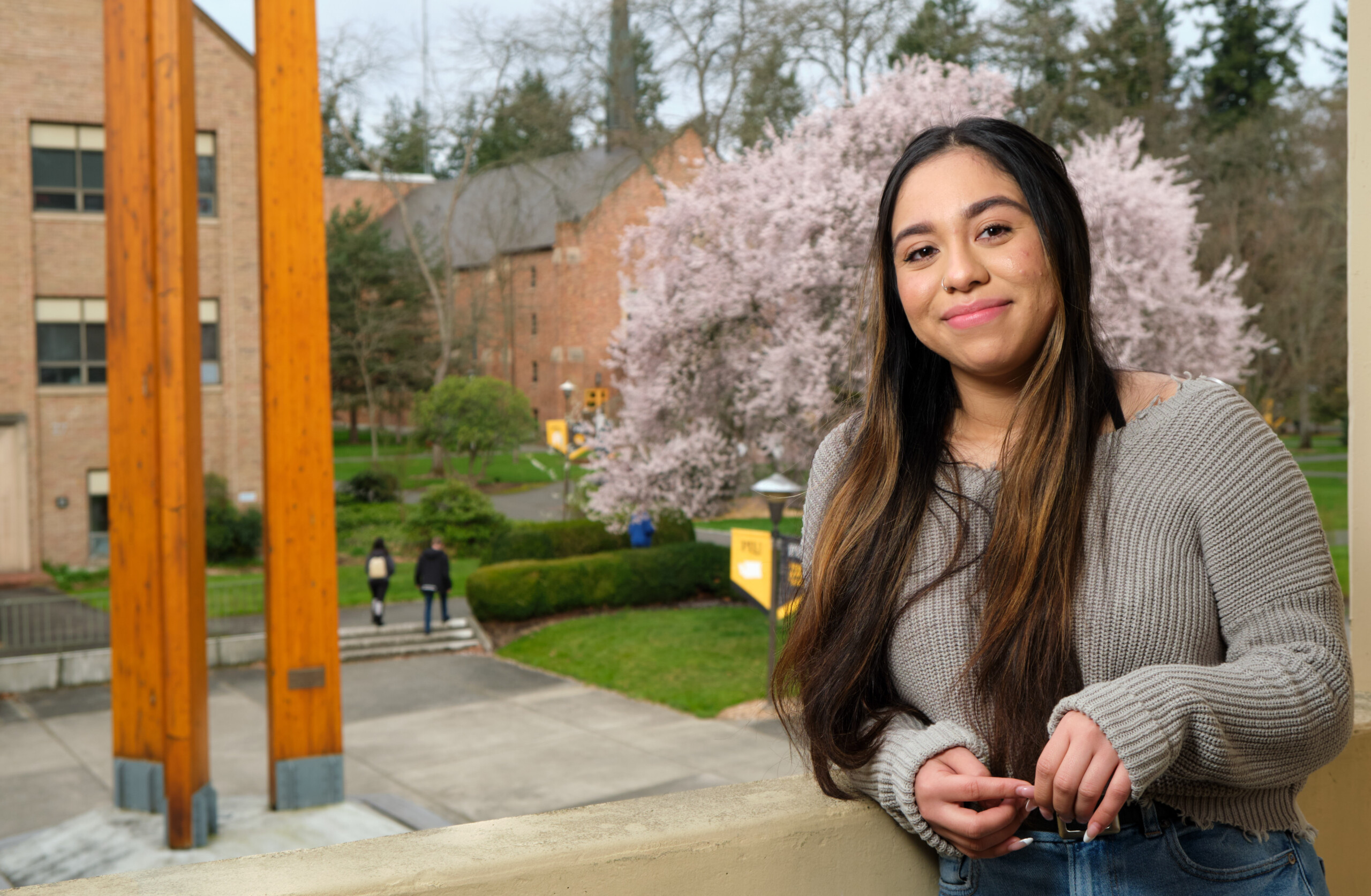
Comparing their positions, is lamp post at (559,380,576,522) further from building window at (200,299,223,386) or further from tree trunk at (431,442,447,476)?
building window at (200,299,223,386)

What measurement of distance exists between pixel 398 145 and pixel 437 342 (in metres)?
5.79

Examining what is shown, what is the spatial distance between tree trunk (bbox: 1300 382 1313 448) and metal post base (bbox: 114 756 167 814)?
28020 mm

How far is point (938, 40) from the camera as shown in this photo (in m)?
23.4

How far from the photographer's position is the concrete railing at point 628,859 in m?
1.22

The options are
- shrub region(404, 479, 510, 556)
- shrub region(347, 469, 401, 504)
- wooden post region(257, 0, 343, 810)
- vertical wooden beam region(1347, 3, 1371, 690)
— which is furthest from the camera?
shrub region(347, 469, 401, 504)

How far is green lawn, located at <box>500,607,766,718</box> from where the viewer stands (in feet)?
43.9

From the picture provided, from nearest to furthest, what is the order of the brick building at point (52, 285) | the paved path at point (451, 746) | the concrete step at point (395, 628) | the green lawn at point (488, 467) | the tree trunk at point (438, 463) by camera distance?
the paved path at point (451, 746) < the concrete step at point (395, 628) < the brick building at point (52, 285) < the tree trunk at point (438, 463) < the green lawn at point (488, 467)

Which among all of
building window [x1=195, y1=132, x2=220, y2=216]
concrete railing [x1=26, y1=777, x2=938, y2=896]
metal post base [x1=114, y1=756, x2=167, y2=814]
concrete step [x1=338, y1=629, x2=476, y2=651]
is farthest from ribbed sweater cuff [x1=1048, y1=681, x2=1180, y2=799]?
building window [x1=195, y1=132, x2=220, y2=216]

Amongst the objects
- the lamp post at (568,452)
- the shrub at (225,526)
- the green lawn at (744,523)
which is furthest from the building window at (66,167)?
the green lawn at (744,523)

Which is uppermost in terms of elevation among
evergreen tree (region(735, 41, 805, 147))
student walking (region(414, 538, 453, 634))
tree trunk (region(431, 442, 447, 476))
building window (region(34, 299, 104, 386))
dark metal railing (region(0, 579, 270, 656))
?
evergreen tree (region(735, 41, 805, 147))

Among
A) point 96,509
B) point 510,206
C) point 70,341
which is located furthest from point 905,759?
point 510,206

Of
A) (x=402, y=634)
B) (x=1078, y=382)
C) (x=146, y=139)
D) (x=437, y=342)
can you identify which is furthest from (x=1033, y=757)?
(x=437, y=342)

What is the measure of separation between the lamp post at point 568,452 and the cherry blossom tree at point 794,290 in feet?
17.6

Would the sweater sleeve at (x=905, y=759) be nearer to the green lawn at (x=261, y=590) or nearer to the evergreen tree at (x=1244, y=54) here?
the green lawn at (x=261, y=590)
